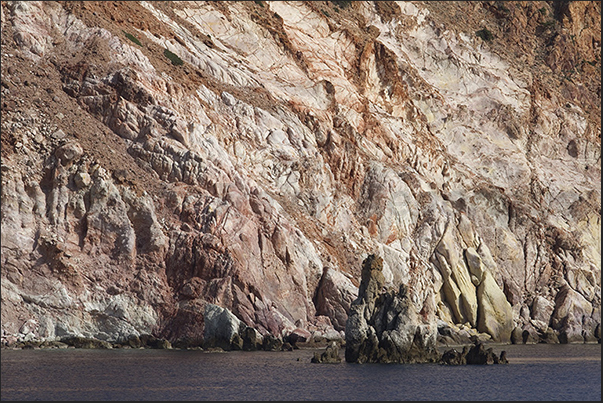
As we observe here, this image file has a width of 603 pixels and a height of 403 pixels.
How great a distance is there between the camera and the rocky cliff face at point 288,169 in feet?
207

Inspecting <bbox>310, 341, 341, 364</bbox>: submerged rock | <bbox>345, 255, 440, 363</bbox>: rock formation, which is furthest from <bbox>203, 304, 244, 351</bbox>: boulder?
<bbox>345, 255, 440, 363</bbox>: rock formation

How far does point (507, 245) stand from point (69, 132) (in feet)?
144

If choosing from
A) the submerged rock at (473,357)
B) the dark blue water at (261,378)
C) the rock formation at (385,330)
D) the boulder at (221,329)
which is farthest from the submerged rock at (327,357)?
the submerged rock at (473,357)

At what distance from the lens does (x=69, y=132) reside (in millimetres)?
65875

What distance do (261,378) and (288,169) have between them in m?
32.4

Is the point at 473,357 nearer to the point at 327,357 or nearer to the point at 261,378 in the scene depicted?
the point at 327,357

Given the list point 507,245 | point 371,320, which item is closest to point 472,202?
point 507,245

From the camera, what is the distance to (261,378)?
48.7 metres

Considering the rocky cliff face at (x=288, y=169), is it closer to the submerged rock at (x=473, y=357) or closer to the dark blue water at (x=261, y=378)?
the submerged rock at (x=473, y=357)

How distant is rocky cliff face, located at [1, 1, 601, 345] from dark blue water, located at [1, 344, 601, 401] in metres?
5.96

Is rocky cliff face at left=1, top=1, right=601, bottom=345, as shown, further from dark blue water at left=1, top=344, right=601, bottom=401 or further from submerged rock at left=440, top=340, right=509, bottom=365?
dark blue water at left=1, top=344, right=601, bottom=401

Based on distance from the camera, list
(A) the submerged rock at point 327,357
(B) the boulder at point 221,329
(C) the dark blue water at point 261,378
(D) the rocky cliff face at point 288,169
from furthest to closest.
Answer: (D) the rocky cliff face at point 288,169 < (B) the boulder at point 221,329 < (A) the submerged rock at point 327,357 < (C) the dark blue water at point 261,378

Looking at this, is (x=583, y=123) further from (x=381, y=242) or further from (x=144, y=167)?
(x=144, y=167)

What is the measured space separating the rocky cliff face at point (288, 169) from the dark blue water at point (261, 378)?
5960mm
